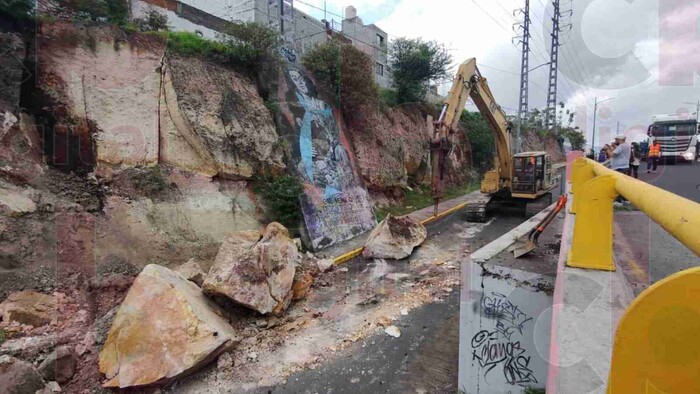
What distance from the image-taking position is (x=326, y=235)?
846cm

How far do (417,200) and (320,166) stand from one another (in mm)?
5465

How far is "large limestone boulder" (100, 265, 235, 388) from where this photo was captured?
3.69 m

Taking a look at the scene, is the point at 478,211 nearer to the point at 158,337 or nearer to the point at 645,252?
the point at 645,252

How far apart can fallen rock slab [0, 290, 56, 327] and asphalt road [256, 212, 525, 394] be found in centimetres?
326

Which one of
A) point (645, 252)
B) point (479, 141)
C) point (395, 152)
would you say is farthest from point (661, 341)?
point (479, 141)

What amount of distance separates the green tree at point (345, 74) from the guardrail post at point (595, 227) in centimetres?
989

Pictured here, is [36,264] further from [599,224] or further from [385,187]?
[385,187]

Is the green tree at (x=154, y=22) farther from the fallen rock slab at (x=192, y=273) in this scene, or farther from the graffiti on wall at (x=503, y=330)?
the graffiti on wall at (x=503, y=330)

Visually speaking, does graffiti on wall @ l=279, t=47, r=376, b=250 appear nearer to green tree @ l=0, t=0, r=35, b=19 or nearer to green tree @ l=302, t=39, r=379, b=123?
green tree @ l=302, t=39, r=379, b=123

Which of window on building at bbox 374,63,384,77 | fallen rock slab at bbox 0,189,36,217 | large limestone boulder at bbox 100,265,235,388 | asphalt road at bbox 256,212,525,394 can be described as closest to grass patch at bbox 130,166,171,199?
fallen rock slab at bbox 0,189,36,217

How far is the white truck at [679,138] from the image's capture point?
56.2ft

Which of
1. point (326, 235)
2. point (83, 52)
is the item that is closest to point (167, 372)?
point (326, 235)

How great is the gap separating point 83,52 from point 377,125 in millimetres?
9656

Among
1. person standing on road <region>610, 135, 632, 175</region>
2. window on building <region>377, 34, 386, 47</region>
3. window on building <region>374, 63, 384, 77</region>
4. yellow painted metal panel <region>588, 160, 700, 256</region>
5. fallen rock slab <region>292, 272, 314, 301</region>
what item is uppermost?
window on building <region>377, 34, 386, 47</region>
